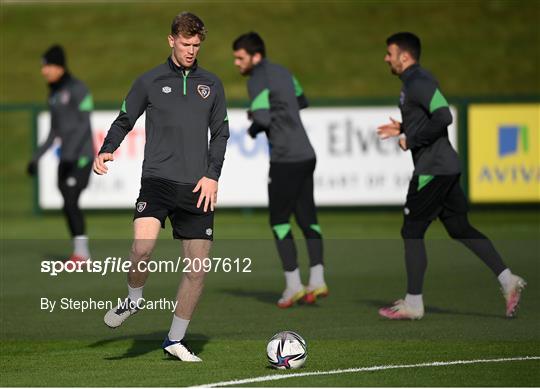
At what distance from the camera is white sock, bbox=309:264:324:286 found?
42.2 feet

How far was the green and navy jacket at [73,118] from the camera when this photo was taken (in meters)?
16.3

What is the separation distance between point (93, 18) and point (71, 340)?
38.1m

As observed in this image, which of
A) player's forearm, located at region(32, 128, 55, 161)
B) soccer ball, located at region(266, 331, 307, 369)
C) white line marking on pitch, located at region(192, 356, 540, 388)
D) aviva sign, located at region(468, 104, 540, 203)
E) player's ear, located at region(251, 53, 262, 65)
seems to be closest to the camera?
white line marking on pitch, located at region(192, 356, 540, 388)

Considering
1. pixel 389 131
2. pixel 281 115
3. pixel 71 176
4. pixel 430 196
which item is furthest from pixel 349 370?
pixel 71 176

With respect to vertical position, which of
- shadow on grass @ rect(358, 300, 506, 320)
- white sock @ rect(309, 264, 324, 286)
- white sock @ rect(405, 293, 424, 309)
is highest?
white sock @ rect(405, 293, 424, 309)

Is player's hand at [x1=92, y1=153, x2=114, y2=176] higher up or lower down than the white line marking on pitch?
higher up

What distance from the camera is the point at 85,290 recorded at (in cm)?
1394

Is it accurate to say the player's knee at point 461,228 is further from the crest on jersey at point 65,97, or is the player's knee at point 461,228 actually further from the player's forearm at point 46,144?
the player's forearm at point 46,144

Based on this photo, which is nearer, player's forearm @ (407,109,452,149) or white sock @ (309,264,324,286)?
player's forearm @ (407,109,452,149)

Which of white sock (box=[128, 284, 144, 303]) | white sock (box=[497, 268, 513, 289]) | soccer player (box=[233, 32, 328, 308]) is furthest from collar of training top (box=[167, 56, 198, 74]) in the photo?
white sock (box=[497, 268, 513, 289])

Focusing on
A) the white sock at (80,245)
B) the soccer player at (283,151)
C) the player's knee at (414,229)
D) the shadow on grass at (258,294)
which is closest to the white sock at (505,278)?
the player's knee at (414,229)

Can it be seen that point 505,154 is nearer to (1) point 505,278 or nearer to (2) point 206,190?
(1) point 505,278

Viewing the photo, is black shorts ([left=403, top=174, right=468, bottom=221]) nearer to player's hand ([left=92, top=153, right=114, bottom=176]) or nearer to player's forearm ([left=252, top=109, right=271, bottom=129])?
player's forearm ([left=252, top=109, right=271, bottom=129])

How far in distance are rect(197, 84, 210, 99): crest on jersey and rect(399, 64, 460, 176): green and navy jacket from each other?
2.63m
